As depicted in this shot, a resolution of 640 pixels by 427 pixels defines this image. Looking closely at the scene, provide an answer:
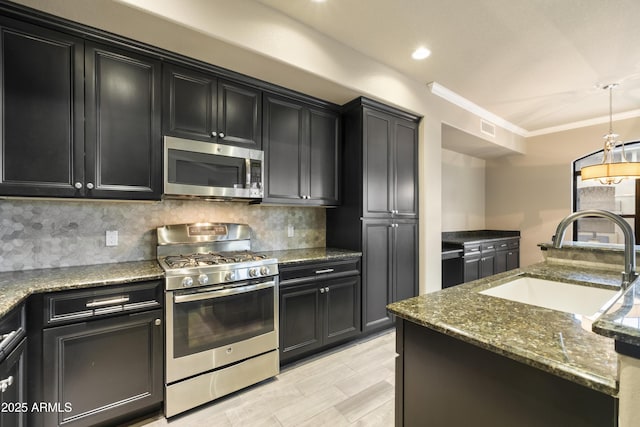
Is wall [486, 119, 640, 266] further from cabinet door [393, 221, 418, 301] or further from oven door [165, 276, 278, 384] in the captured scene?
oven door [165, 276, 278, 384]

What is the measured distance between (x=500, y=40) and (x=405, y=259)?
226 cm

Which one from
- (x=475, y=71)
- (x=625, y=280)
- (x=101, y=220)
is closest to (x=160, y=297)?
(x=101, y=220)

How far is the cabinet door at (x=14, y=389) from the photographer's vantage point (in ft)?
3.90

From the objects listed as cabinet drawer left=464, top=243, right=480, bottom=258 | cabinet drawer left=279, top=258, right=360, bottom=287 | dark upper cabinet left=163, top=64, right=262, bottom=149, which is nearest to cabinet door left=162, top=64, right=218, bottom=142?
dark upper cabinet left=163, top=64, right=262, bottom=149

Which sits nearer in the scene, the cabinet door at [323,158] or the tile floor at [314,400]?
the tile floor at [314,400]

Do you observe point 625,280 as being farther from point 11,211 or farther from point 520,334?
point 11,211

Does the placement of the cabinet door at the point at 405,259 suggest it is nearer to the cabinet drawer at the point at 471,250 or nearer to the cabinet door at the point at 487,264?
the cabinet drawer at the point at 471,250

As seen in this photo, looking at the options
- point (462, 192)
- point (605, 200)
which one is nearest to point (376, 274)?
point (462, 192)

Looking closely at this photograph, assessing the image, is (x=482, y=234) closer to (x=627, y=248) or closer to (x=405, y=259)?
(x=405, y=259)

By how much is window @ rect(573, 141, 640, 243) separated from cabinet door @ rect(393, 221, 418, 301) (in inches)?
132

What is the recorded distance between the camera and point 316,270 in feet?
8.10

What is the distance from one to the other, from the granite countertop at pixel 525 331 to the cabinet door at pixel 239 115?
191cm

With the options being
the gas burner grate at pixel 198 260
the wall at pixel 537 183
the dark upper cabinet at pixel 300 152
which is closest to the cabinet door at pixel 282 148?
the dark upper cabinet at pixel 300 152

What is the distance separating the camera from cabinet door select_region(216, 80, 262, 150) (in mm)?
2287
